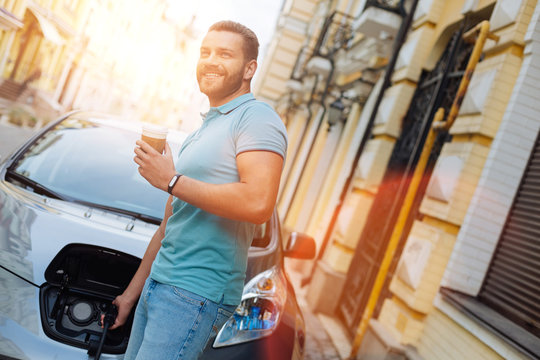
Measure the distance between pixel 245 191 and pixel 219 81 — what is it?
0.40 m

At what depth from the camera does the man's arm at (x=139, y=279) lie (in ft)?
6.34

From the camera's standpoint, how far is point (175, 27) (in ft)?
202

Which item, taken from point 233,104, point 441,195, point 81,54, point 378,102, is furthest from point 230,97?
point 81,54

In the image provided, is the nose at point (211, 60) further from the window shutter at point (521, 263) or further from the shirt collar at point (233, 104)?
the window shutter at point (521, 263)

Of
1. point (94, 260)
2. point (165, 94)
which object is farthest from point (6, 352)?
point (165, 94)

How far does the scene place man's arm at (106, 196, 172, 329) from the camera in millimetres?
1934

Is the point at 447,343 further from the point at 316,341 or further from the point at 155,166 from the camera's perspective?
the point at 155,166

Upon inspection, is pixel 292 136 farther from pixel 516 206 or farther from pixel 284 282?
pixel 284 282

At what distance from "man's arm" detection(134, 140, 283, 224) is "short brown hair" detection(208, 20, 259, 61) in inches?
14.5

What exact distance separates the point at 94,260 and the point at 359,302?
4.45 metres

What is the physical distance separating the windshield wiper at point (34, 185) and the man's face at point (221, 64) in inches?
55.3

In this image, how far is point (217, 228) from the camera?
1.58 m

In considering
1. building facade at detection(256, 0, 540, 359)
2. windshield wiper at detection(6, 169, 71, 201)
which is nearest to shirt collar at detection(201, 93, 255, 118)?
windshield wiper at detection(6, 169, 71, 201)

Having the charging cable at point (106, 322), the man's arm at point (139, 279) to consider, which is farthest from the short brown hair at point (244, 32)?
the charging cable at point (106, 322)
